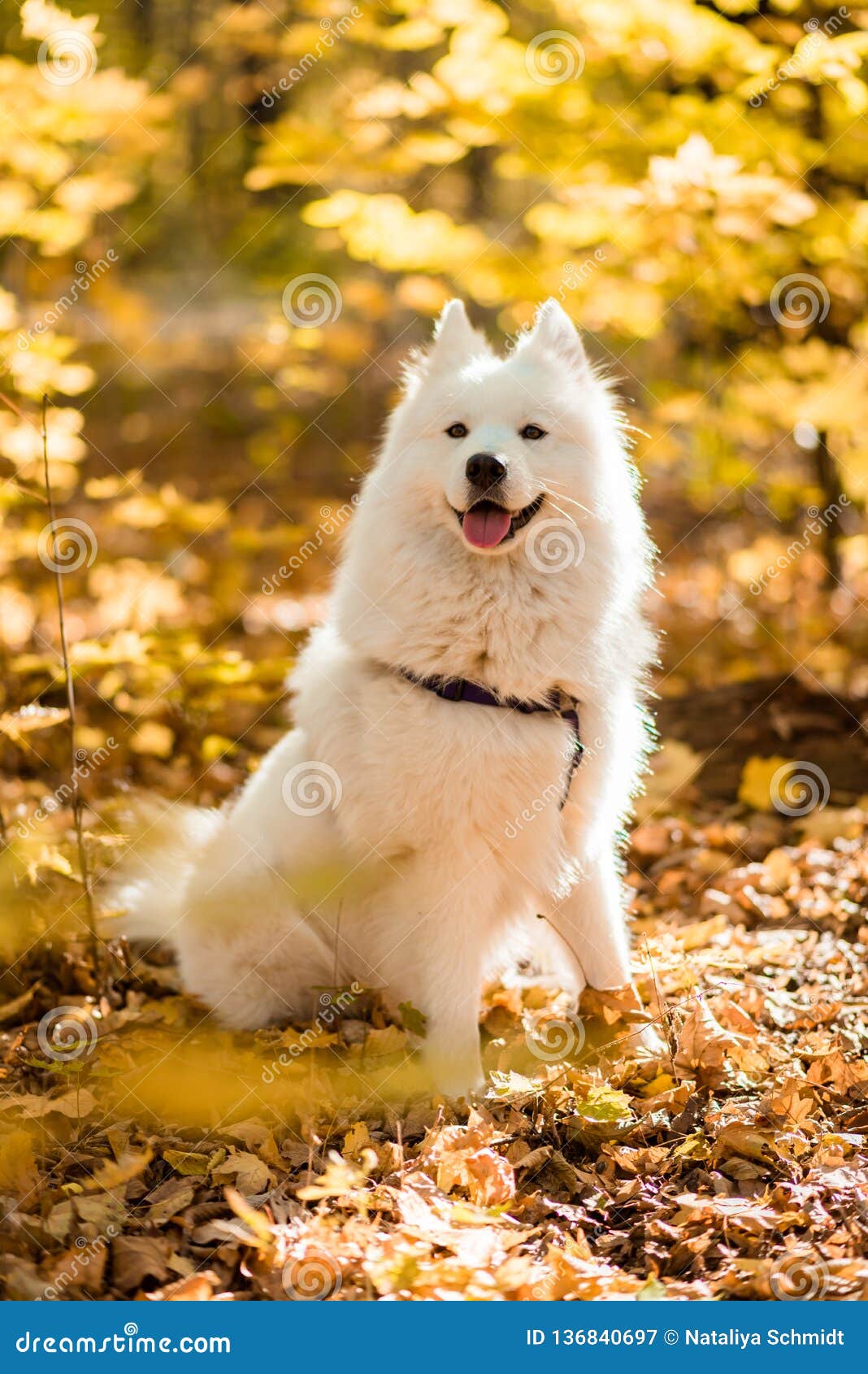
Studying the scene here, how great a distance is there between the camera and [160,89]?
8312 mm

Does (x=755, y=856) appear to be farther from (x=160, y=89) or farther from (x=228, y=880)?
(x=160, y=89)

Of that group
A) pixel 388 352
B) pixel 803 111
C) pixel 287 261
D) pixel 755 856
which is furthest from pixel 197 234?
pixel 755 856

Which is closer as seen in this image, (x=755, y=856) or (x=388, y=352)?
(x=755, y=856)

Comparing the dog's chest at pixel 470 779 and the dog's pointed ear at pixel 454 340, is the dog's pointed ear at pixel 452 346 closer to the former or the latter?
the dog's pointed ear at pixel 454 340

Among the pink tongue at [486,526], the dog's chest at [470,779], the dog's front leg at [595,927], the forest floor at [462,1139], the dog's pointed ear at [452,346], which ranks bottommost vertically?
the forest floor at [462,1139]

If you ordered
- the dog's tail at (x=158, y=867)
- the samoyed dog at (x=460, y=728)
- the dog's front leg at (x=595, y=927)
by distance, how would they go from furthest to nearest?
the dog's tail at (x=158, y=867)
the dog's front leg at (x=595, y=927)
the samoyed dog at (x=460, y=728)

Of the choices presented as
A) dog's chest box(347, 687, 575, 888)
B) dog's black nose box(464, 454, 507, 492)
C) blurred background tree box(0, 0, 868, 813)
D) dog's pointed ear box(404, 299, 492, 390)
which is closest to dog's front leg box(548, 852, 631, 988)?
dog's chest box(347, 687, 575, 888)

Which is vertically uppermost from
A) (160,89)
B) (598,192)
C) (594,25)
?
(160,89)

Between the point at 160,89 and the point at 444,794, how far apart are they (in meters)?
7.48

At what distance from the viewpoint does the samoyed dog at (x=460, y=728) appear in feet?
10.5

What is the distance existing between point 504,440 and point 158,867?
6.69 feet

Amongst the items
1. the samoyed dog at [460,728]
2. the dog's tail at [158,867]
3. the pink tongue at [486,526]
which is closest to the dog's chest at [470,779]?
the samoyed dog at [460,728]

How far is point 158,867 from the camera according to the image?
3.99m

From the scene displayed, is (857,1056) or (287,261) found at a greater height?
(287,261)
